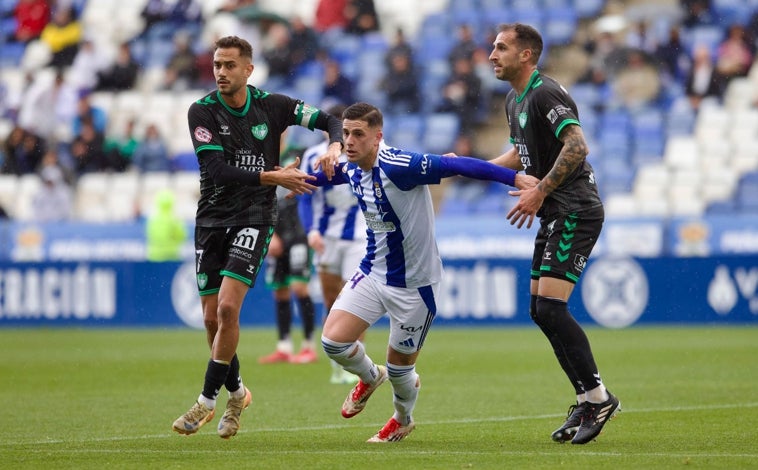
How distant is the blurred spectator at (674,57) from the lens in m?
24.1

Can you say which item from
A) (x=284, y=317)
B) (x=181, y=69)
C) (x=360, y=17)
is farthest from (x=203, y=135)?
(x=181, y=69)

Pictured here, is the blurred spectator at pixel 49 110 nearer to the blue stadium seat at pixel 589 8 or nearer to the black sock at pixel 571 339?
the blue stadium seat at pixel 589 8

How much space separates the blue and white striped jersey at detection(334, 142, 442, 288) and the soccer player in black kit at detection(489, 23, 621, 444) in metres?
0.70

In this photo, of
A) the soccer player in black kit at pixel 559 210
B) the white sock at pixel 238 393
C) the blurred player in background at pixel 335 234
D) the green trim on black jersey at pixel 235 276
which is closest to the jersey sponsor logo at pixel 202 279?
the green trim on black jersey at pixel 235 276

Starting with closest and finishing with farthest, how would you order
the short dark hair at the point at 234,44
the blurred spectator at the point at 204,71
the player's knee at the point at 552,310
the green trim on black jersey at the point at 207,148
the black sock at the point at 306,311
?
1. the player's knee at the point at 552,310
2. the green trim on black jersey at the point at 207,148
3. the short dark hair at the point at 234,44
4. the black sock at the point at 306,311
5. the blurred spectator at the point at 204,71

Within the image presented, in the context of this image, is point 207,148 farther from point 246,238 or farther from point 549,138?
point 549,138

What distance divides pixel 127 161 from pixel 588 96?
9091 millimetres

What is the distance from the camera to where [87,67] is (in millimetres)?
28062

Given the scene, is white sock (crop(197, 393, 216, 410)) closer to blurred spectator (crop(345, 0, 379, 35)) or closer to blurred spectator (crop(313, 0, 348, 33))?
blurred spectator (crop(345, 0, 379, 35))

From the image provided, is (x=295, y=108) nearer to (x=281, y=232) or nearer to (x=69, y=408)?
(x=69, y=408)

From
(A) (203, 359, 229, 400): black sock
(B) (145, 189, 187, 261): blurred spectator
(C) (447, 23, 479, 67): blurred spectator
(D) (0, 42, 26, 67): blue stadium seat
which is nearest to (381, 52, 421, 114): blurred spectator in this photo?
(C) (447, 23, 479, 67): blurred spectator

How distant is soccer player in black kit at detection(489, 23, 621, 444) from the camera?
802cm

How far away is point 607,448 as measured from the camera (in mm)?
7766

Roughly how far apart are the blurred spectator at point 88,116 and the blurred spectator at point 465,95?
7.07 meters
